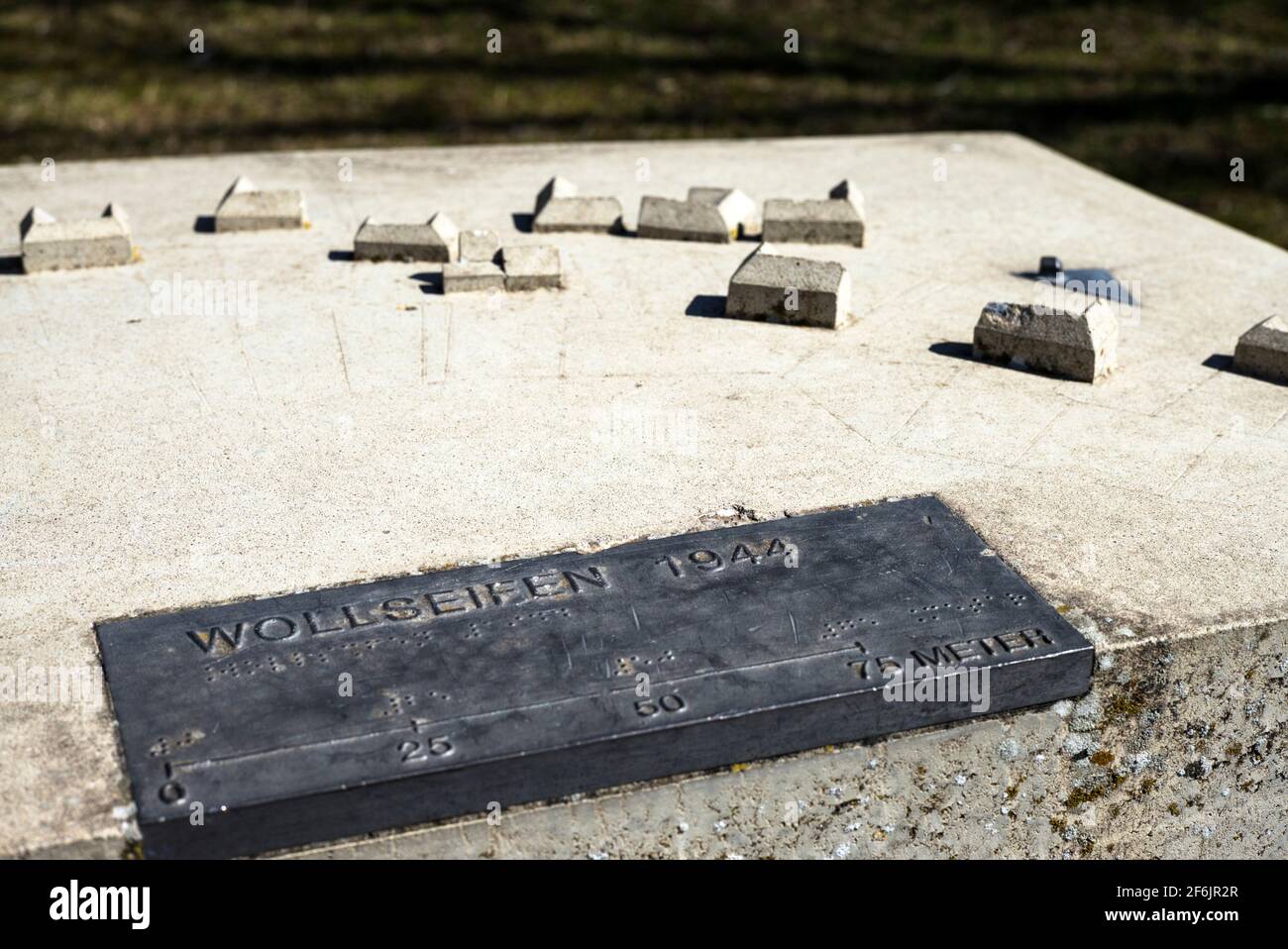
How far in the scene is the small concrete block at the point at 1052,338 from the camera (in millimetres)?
4176

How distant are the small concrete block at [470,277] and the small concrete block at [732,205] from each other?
38.9 inches

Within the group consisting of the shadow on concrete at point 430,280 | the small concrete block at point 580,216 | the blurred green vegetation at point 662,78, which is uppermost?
the blurred green vegetation at point 662,78

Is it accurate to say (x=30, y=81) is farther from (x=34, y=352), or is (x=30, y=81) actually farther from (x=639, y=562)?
(x=639, y=562)

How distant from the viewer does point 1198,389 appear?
4219 millimetres

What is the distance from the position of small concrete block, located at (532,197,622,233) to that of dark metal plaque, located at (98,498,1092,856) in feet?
7.99

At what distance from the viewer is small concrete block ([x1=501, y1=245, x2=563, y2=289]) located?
480 cm

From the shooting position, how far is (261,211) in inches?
212

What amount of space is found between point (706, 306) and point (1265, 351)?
1.71 metres

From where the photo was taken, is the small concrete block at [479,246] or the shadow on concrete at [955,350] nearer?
the shadow on concrete at [955,350]

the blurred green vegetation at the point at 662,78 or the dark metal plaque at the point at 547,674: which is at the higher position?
the blurred green vegetation at the point at 662,78

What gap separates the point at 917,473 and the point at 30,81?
7567mm

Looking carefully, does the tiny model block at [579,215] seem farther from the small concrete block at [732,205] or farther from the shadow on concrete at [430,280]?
the shadow on concrete at [430,280]

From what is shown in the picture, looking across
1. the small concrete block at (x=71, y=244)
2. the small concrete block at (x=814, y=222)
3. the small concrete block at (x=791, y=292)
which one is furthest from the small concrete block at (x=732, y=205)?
the small concrete block at (x=71, y=244)

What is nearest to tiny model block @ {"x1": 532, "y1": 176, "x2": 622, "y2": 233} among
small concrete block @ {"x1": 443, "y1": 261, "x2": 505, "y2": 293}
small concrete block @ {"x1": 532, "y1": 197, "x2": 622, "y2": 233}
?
small concrete block @ {"x1": 532, "y1": 197, "x2": 622, "y2": 233}
